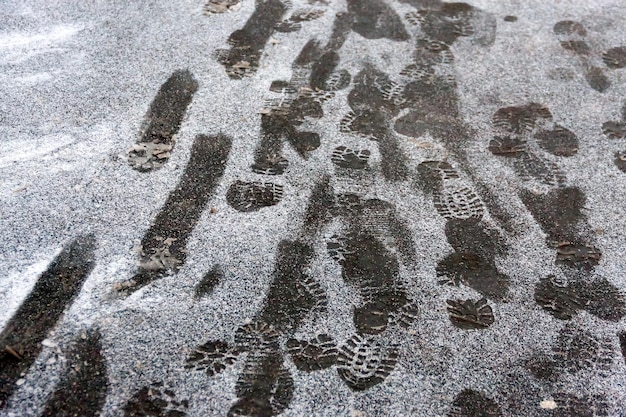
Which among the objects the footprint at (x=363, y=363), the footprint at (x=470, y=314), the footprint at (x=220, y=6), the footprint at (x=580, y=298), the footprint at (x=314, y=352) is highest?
the footprint at (x=220, y=6)

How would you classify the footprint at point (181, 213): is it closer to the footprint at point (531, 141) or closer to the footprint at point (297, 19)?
the footprint at point (297, 19)

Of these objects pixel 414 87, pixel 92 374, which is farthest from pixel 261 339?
pixel 414 87

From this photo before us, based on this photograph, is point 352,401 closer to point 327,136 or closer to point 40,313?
point 40,313

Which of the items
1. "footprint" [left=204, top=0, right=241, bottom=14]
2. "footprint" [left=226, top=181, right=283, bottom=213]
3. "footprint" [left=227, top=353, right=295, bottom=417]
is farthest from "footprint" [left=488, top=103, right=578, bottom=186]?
"footprint" [left=204, top=0, right=241, bottom=14]

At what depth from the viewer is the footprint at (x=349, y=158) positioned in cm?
192

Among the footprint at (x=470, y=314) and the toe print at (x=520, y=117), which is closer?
the footprint at (x=470, y=314)

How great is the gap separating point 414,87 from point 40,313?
156 cm

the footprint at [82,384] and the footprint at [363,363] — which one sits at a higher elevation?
the footprint at [82,384]

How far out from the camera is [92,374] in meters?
1.32

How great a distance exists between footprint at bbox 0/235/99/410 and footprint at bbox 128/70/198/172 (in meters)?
0.36

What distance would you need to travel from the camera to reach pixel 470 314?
4.94ft

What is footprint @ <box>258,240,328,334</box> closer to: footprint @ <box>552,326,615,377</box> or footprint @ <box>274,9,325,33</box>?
footprint @ <box>552,326,615,377</box>

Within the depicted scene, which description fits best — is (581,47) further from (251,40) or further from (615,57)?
(251,40)

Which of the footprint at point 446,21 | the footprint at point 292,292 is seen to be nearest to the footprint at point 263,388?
the footprint at point 292,292
